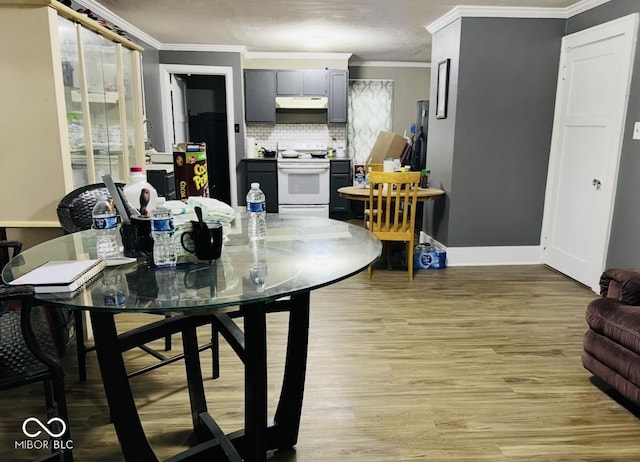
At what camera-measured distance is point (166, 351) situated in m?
2.69

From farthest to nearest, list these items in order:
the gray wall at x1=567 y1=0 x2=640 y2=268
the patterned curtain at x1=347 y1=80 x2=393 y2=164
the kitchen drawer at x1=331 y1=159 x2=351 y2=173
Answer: the patterned curtain at x1=347 y1=80 x2=393 y2=164
the kitchen drawer at x1=331 y1=159 x2=351 y2=173
the gray wall at x1=567 y1=0 x2=640 y2=268

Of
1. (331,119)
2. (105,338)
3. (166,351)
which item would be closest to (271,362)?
(166,351)

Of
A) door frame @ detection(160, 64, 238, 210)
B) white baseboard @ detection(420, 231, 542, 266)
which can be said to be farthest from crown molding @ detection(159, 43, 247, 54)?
white baseboard @ detection(420, 231, 542, 266)

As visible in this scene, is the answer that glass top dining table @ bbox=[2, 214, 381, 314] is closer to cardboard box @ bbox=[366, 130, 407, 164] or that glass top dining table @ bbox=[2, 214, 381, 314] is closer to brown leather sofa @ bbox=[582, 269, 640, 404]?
brown leather sofa @ bbox=[582, 269, 640, 404]

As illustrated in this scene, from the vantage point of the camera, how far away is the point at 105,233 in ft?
5.61

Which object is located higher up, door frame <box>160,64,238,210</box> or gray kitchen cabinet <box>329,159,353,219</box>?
door frame <box>160,64,238,210</box>

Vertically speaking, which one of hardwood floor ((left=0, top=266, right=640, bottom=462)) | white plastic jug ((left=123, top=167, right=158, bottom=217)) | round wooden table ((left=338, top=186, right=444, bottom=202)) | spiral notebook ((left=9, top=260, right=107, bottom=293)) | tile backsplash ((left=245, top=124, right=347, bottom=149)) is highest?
tile backsplash ((left=245, top=124, right=347, bottom=149))

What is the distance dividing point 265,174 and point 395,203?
2943mm

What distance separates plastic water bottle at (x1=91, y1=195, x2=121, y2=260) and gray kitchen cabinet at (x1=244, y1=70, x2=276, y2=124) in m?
4.91

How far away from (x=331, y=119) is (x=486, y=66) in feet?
9.20

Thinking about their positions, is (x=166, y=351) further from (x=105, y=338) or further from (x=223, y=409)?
(x=105, y=338)

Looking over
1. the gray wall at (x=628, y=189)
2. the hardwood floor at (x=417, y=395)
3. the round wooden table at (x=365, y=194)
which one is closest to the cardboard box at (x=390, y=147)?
the round wooden table at (x=365, y=194)

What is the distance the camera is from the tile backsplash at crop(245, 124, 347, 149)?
687 cm

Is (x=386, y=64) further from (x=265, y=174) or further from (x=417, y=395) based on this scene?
(x=417, y=395)
